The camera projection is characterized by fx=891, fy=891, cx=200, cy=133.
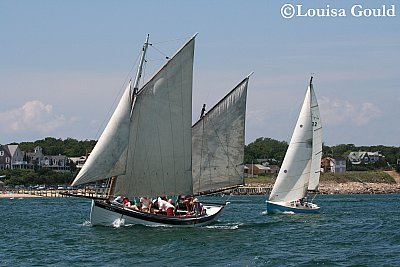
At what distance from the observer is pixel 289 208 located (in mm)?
77188

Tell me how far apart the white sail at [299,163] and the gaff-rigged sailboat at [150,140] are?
72.5ft

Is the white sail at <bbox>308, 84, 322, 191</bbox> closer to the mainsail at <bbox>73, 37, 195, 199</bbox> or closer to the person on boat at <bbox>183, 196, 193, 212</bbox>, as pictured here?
the person on boat at <bbox>183, 196, 193, 212</bbox>

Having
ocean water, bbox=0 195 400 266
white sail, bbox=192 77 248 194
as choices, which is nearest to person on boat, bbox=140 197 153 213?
ocean water, bbox=0 195 400 266

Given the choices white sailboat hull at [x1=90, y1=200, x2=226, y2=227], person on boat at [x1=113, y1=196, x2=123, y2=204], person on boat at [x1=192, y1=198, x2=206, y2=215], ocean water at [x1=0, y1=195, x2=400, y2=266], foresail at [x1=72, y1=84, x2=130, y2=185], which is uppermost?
foresail at [x1=72, y1=84, x2=130, y2=185]

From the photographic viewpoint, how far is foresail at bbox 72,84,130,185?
54312 millimetres

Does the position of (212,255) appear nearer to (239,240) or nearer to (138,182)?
(239,240)

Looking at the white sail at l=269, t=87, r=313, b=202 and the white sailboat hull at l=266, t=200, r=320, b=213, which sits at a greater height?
the white sail at l=269, t=87, r=313, b=202

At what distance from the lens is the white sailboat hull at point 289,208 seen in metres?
77.3

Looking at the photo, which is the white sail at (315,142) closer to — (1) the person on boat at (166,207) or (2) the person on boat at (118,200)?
(1) the person on boat at (166,207)

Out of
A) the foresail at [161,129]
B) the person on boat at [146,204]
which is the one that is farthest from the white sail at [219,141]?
the person on boat at [146,204]

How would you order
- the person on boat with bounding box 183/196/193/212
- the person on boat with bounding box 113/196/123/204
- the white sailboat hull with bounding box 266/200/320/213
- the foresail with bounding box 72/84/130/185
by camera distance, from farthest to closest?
the white sailboat hull with bounding box 266/200/320/213 < the person on boat with bounding box 183/196/193/212 < the person on boat with bounding box 113/196/123/204 < the foresail with bounding box 72/84/130/185

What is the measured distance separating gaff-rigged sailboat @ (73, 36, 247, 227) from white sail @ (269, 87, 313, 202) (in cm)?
2210

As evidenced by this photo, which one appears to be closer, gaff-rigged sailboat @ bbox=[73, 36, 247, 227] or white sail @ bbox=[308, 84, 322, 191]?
gaff-rigged sailboat @ bbox=[73, 36, 247, 227]

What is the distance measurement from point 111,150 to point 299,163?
2757 centimetres
